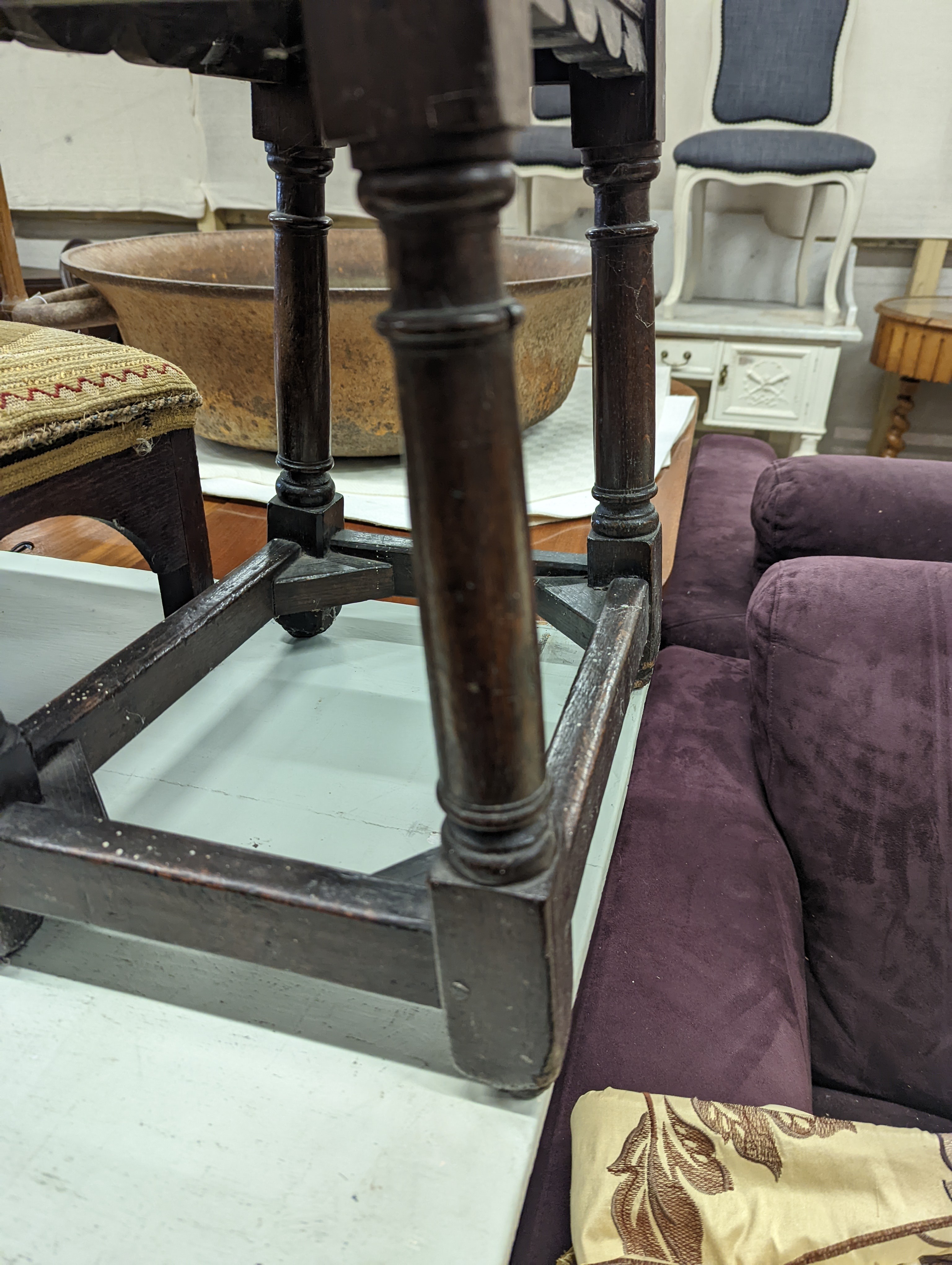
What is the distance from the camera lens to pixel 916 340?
1.88 m

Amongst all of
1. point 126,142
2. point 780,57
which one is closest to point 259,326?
point 780,57

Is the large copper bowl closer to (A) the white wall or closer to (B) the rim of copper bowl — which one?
(B) the rim of copper bowl

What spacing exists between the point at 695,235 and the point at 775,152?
42cm

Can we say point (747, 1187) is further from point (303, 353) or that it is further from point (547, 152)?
point (547, 152)

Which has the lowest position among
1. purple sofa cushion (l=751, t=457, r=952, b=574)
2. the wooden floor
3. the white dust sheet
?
the wooden floor

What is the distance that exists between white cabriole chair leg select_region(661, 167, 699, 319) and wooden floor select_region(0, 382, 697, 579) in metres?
1.17

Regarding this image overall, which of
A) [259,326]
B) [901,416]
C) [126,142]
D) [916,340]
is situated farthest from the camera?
[126,142]

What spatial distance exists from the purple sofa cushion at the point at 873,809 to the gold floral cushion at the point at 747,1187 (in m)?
0.20

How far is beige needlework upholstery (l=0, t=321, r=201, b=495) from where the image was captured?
524 mm

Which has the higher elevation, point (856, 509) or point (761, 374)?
point (856, 509)

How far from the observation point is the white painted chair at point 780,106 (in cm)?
189

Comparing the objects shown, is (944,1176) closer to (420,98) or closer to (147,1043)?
(147,1043)

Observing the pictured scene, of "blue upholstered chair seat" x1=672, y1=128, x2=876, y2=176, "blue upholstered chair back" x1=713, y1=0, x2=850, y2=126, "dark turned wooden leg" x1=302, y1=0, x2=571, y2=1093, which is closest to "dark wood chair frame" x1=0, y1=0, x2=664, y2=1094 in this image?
"dark turned wooden leg" x1=302, y1=0, x2=571, y2=1093

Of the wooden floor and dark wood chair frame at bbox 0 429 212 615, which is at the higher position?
dark wood chair frame at bbox 0 429 212 615
